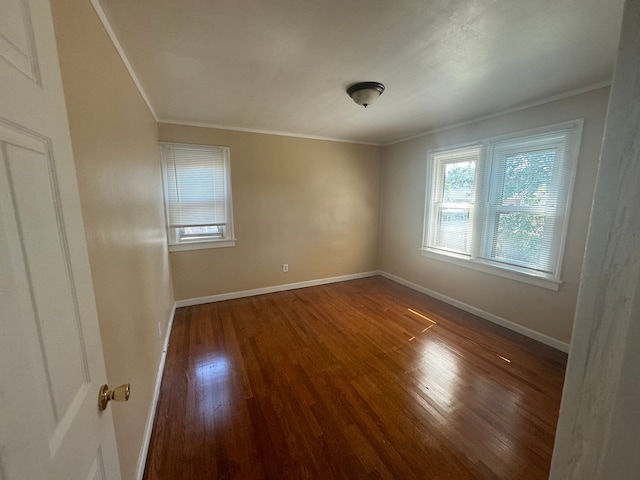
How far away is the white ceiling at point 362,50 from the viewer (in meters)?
1.29

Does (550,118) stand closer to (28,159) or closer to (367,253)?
(367,253)

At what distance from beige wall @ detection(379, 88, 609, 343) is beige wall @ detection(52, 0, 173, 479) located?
339cm

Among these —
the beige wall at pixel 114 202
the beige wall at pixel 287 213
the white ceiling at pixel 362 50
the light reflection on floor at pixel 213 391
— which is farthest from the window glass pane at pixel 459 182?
the beige wall at pixel 114 202

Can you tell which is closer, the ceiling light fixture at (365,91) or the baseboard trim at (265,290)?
the ceiling light fixture at (365,91)

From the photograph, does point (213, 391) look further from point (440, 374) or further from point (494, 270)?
point (494, 270)

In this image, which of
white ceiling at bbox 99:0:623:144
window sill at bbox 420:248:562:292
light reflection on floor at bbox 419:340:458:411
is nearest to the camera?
white ceiling at bbox 99:0:623:144

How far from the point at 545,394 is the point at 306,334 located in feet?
6.60

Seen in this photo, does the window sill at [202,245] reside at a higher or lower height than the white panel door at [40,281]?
lower

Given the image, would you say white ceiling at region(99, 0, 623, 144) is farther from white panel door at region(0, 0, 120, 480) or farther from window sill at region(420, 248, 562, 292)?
window sill at region(420, 248, 562, 292)

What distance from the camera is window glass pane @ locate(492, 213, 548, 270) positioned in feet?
8.45

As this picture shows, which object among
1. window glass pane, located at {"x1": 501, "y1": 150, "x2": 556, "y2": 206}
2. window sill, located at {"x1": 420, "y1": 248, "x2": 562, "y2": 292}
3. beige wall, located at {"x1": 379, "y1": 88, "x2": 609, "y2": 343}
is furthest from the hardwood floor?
window glass pane, located at {"x1": 501, "y1": 150, "x2": 556, "y2": 206}

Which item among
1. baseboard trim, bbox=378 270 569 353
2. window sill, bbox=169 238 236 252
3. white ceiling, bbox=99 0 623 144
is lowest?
baseboard trim, bbox=378 270 569 353

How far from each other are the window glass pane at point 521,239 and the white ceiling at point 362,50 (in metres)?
1.14

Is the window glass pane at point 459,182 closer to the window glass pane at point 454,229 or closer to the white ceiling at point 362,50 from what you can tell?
the window glass pane at point 454,229
